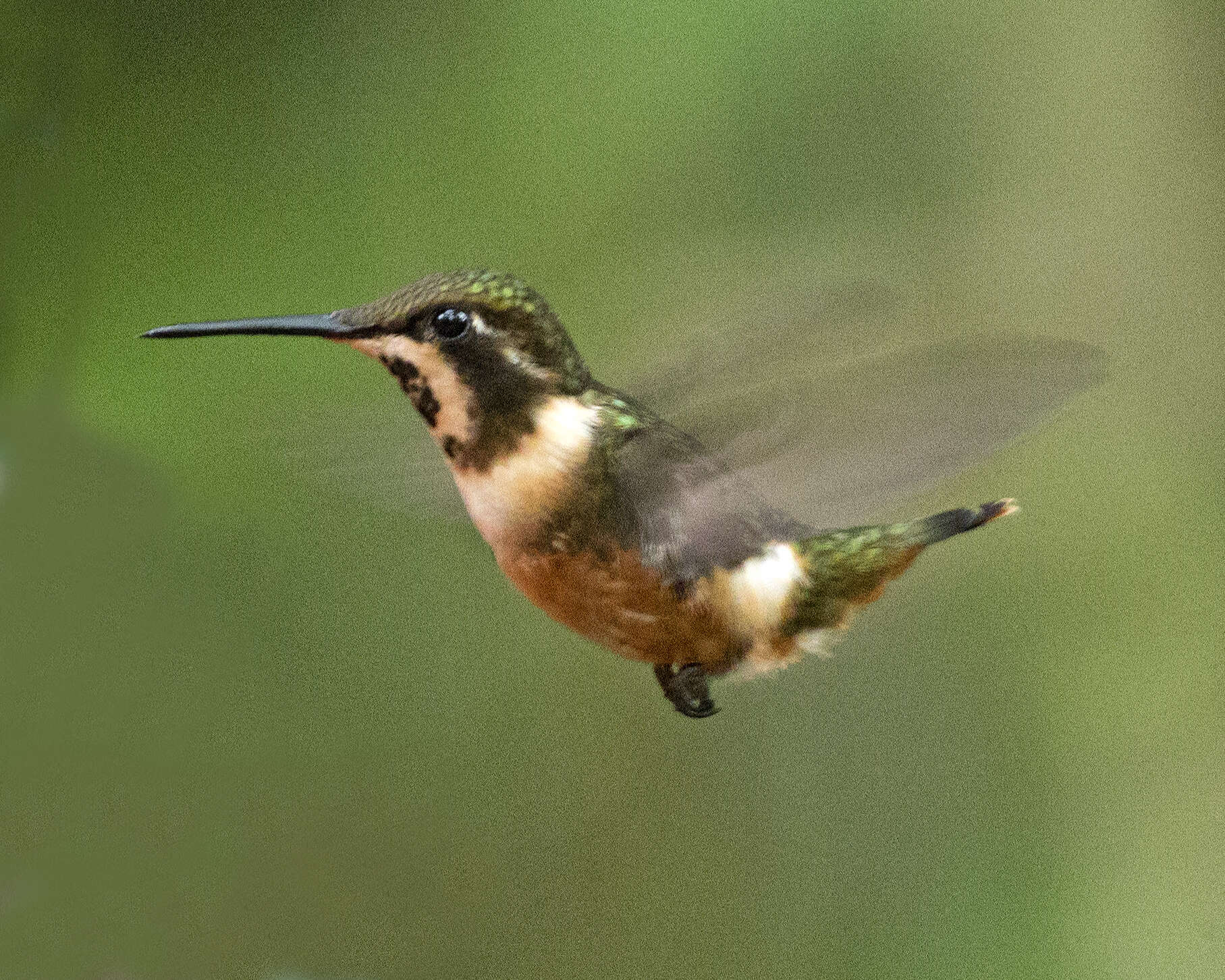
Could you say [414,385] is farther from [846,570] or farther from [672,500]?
[846,570]

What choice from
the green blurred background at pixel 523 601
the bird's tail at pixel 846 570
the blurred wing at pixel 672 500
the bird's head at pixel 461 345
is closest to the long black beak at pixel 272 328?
the bird's head at pixel 461 345

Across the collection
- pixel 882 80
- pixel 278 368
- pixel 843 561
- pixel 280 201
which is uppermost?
pixel 882 80

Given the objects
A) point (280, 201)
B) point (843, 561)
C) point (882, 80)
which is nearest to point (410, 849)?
point (280, 201)

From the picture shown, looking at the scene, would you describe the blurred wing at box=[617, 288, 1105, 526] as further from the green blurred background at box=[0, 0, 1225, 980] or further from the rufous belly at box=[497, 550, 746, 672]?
the green blurred background at box=[0, 0, 1225, 980]

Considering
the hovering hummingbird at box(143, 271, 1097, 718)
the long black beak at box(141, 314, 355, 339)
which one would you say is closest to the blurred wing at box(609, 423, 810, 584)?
the hovering hummingbird at box(143, 271, 1097, 718)

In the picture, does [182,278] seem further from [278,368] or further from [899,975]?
[899,975]

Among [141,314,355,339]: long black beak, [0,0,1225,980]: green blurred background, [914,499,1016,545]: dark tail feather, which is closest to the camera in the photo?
[141,314,355,339]: long black beak

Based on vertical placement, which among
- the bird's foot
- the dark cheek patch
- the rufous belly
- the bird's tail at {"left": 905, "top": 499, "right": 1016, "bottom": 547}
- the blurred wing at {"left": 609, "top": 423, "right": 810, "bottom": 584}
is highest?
the dark cheek patch
